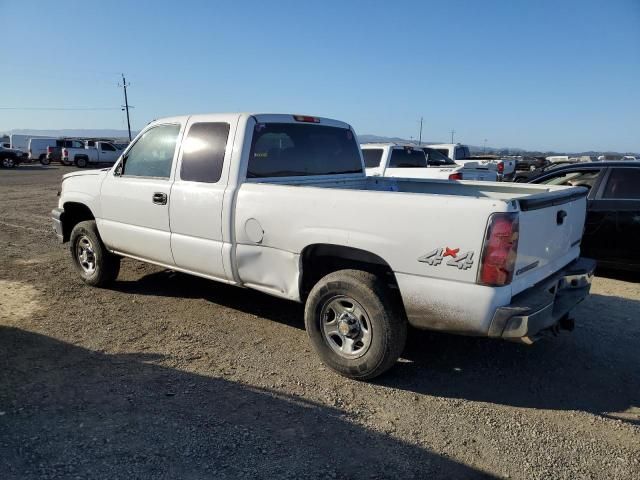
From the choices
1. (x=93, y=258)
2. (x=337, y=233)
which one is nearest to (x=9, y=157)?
(x=93, y=258)

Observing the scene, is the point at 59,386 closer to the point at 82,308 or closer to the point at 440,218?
the point at 82,308

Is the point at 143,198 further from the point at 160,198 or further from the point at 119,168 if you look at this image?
the point at 119,168

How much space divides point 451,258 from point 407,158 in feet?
28.7

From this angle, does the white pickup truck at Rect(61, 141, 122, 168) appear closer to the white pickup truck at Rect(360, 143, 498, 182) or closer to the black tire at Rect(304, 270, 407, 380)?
the white pickup truck at Rect(360, 143, 498, 182)

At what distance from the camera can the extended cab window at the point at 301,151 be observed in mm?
4516

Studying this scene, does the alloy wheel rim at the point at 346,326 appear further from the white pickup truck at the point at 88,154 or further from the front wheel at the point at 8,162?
the front wheel at the point at 8,162

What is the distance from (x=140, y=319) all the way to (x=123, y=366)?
1.10m

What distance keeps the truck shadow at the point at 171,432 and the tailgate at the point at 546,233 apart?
1346 millimetres

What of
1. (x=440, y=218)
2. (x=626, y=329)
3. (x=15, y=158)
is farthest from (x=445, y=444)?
(x=15, y=158)

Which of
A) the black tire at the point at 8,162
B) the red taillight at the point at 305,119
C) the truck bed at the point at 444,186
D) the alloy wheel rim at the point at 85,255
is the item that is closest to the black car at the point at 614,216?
the truck bed at the point at 444,186

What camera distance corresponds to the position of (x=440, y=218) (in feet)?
10.3

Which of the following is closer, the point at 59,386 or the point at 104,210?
the point at 59,386

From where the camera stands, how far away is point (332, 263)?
4113 millimetres

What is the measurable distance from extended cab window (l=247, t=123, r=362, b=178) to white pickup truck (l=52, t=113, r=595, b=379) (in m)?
0.01
